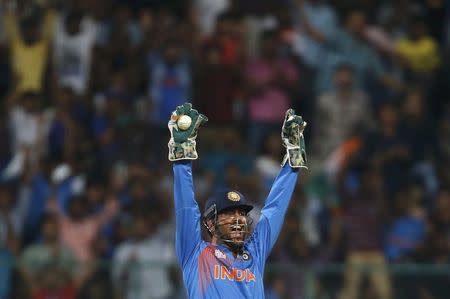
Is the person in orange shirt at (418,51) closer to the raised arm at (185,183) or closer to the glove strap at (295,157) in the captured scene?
the glove strap at (295,157)

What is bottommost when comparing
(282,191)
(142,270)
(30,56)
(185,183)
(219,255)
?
(142,270)

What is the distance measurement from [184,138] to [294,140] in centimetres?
124

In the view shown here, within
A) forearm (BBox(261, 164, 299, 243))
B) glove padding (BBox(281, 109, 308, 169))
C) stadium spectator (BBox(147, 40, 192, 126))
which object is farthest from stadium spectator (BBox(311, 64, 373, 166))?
forearm (BBox(261, 164, 299, 243))

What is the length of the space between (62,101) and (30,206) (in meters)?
1.73

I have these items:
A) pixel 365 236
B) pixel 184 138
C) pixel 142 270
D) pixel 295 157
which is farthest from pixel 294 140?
pixel 365 236

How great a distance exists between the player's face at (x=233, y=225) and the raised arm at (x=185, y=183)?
21 cm

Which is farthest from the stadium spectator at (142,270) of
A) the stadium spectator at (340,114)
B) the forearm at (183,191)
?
the forearm at (183,191)

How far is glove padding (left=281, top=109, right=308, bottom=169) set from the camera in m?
9.55

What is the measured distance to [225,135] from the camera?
16.1 metres

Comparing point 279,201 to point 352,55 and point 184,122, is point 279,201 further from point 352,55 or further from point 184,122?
point 352,55

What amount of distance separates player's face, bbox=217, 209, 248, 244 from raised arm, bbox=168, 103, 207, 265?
213mm

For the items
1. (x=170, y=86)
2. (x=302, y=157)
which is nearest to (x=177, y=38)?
(x=170, y=86)

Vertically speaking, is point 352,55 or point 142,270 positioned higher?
point 352,55

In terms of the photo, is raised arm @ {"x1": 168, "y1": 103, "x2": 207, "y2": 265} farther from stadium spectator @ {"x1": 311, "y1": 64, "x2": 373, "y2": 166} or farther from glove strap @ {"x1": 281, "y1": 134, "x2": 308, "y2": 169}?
stadium spectator @ {"x1": 311, "y1": 64, "x2": 373, "y2": 166}
